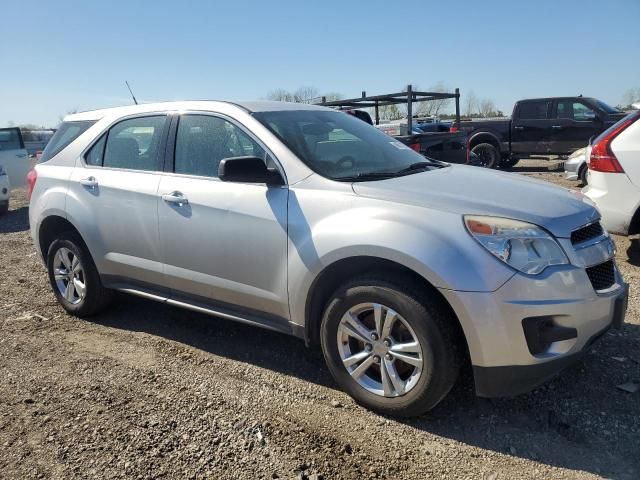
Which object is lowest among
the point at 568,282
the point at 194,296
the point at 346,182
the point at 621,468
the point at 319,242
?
the point at 621,468

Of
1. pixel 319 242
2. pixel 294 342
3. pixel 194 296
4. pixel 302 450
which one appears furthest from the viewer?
pixel 294 342

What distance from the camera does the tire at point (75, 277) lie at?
4.34 metres

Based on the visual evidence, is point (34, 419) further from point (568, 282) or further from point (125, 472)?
point (568, 282)

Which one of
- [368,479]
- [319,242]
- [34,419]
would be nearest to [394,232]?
[319,242]

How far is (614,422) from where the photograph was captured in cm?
282

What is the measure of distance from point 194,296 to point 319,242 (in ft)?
3.93

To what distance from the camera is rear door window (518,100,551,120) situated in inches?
→ 574

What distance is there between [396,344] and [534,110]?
1377cm

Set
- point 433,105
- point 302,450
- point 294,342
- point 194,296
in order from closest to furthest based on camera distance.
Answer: point 302,450
point 194,296
point 294,342
point 433,105

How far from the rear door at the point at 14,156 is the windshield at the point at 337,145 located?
10513 millimetres

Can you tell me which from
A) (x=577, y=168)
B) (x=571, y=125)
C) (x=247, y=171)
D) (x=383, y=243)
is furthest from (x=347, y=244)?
(x=571, y=125)

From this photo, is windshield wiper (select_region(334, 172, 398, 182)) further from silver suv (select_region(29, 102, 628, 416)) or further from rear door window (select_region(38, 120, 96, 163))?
rear door window (select_region(38, 120, 96, 163))

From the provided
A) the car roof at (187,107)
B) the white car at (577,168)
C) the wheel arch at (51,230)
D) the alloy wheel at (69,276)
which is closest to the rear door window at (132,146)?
the car roof at (187,107)

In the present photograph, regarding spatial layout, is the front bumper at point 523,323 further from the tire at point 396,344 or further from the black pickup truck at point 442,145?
the black pickup truck at point 442,145
